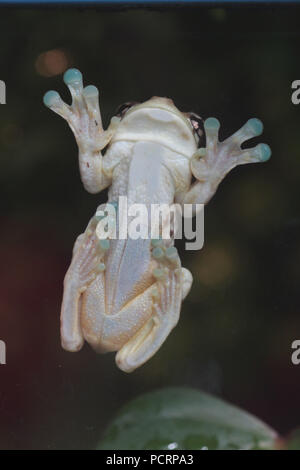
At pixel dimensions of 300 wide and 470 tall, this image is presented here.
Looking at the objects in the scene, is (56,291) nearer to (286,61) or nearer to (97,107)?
(97,107)

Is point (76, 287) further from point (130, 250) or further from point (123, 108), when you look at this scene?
point (123, 108)

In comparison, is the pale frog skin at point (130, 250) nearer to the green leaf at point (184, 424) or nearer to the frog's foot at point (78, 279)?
the frog's foot at point (78, 279)

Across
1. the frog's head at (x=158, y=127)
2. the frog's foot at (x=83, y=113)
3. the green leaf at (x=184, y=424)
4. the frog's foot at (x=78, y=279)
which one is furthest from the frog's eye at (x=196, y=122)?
the green leaf at (x=184, y=424)

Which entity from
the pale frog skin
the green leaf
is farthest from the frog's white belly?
the green leaf

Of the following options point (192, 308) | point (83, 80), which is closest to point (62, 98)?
point (83, 80)

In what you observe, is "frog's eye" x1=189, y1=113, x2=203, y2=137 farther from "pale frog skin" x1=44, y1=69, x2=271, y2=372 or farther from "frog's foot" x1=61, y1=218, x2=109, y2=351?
"frog's foot" x1=61, y1=218, x2=109, y2=351
